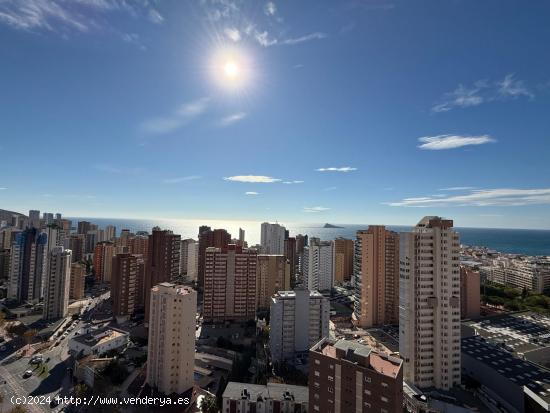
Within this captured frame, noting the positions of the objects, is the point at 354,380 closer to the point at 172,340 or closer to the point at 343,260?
the point at 172,340

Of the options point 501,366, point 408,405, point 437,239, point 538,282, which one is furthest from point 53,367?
point 538,282

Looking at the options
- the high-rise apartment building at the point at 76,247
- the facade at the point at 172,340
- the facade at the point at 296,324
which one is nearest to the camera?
the facade at the point at 172,340

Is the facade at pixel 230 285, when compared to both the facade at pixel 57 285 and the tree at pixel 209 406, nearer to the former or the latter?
the facade at pixel 57 285

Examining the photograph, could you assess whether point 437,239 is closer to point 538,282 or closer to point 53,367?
point 53,367

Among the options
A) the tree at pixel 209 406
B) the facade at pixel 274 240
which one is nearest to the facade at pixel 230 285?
the tree at pixel 209 406

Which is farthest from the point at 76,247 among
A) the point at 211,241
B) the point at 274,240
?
the point at 274,240

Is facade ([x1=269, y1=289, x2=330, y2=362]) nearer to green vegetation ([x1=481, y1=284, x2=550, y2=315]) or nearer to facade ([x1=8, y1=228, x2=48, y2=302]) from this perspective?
green vegetation ([x1=481, y1=284, x2=550, y2=315])
